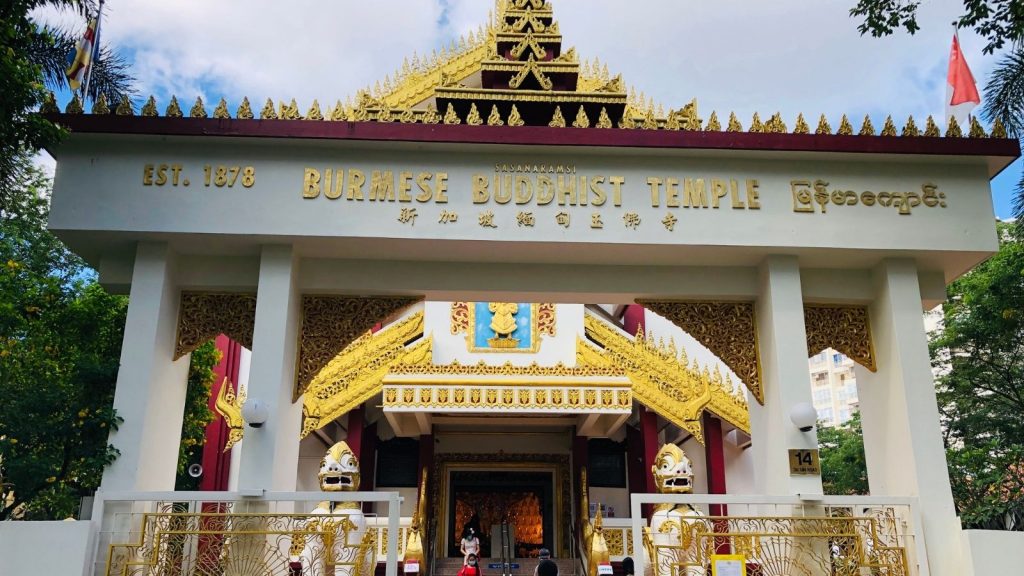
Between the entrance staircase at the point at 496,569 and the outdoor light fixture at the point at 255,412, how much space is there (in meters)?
6.26

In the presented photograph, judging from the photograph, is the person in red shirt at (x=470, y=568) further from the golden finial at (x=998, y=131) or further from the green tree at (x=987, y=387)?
the golden finial at (x=998, y=131)

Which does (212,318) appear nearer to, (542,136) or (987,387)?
(542,136)

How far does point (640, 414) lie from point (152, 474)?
766 centimetres

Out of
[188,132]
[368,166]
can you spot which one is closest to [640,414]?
[368,166]

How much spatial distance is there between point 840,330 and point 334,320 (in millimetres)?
4273

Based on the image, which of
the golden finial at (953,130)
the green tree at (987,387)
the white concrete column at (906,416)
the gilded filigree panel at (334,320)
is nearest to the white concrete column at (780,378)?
the white concrete column at (906,416)

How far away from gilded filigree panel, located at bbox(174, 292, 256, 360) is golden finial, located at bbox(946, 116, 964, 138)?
5.85m

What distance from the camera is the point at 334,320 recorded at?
23.8ft

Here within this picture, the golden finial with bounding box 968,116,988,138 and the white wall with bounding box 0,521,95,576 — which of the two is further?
the golden finial with bounding box 968,116,988,138

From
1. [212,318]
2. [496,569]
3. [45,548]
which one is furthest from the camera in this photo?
[496,569]

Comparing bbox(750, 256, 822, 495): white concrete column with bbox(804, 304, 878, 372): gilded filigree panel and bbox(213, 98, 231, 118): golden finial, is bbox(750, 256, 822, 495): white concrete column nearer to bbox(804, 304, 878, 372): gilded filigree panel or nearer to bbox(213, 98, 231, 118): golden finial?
bbox(804, 304, 878, 372): gilded filigree panel

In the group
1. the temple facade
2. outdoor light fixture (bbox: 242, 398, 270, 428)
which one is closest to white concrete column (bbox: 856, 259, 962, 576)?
the temple facade

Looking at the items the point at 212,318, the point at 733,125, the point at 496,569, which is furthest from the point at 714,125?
the point at 496,569

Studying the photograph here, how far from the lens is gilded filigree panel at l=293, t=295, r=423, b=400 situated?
A: 7.15 m
